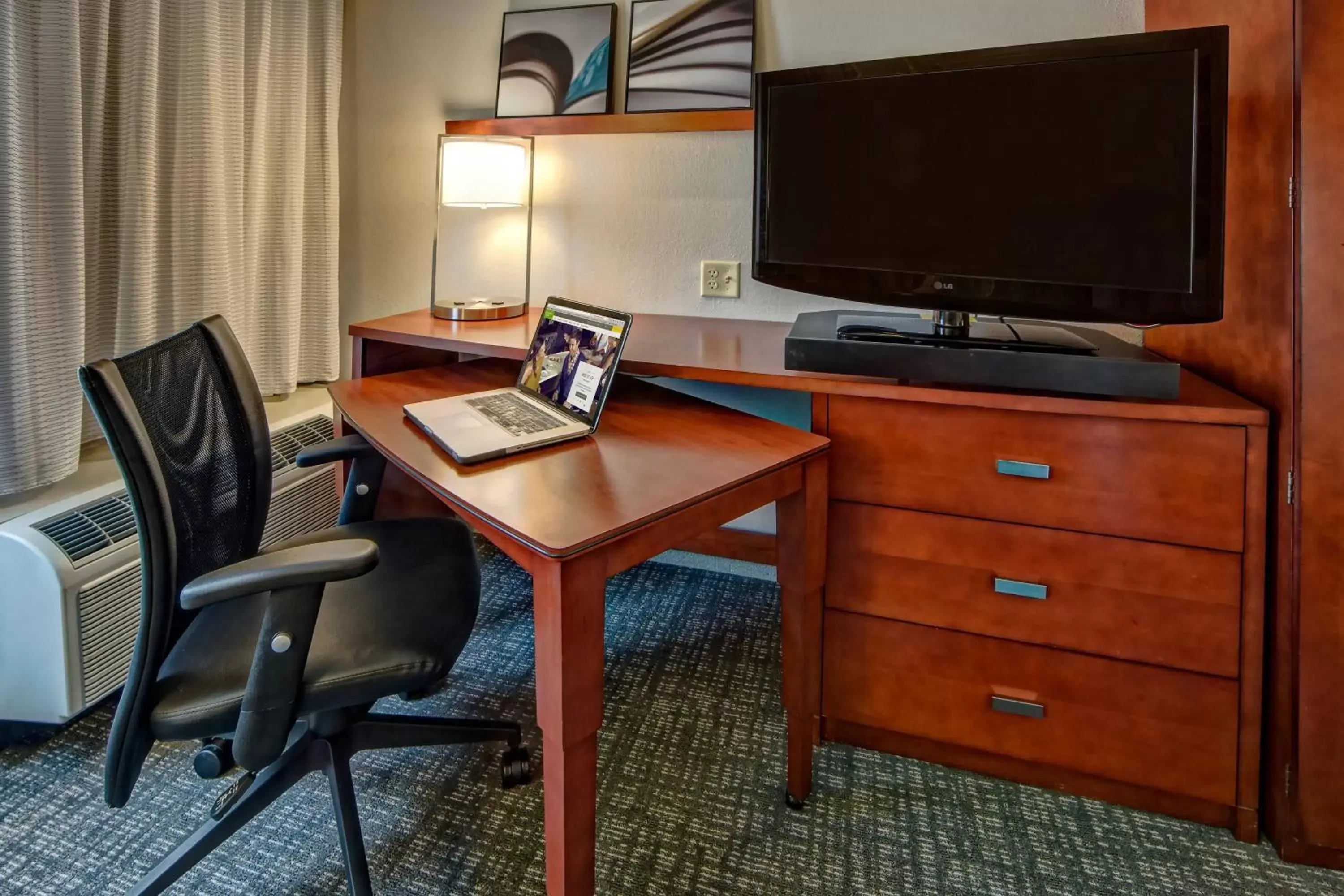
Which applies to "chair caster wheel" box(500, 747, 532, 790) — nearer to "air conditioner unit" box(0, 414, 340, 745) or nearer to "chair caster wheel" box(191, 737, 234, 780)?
"chair caster wheel" box(191, 737, 234, 780)

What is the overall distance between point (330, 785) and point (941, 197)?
1448mm

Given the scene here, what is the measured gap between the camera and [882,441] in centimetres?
146

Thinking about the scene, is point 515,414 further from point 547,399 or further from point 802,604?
point 802,604

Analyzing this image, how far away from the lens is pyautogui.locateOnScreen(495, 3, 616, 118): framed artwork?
2.18 meters

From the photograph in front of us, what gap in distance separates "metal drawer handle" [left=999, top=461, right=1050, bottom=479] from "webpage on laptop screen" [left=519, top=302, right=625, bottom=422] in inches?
27.6

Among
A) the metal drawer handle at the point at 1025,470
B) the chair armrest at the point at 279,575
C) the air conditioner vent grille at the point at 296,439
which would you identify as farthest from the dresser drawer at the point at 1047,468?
the air conditioner vent grille at the point at 296,439

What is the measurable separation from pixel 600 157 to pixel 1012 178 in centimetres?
122

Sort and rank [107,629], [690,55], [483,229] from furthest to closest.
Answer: [483,229] → [690,55] → [107,629]

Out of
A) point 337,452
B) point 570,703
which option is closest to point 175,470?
point 337,452

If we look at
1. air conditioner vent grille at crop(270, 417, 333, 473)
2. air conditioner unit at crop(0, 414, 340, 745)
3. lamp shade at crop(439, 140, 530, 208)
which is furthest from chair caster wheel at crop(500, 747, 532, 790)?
lamp shade at crop(439, 140, 530, 208)

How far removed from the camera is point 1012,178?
1384 millimetres

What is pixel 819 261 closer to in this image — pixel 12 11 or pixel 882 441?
pixel 882 441

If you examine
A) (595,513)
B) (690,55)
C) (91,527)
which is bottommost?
(91,527)

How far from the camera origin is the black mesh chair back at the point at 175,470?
1007mm
